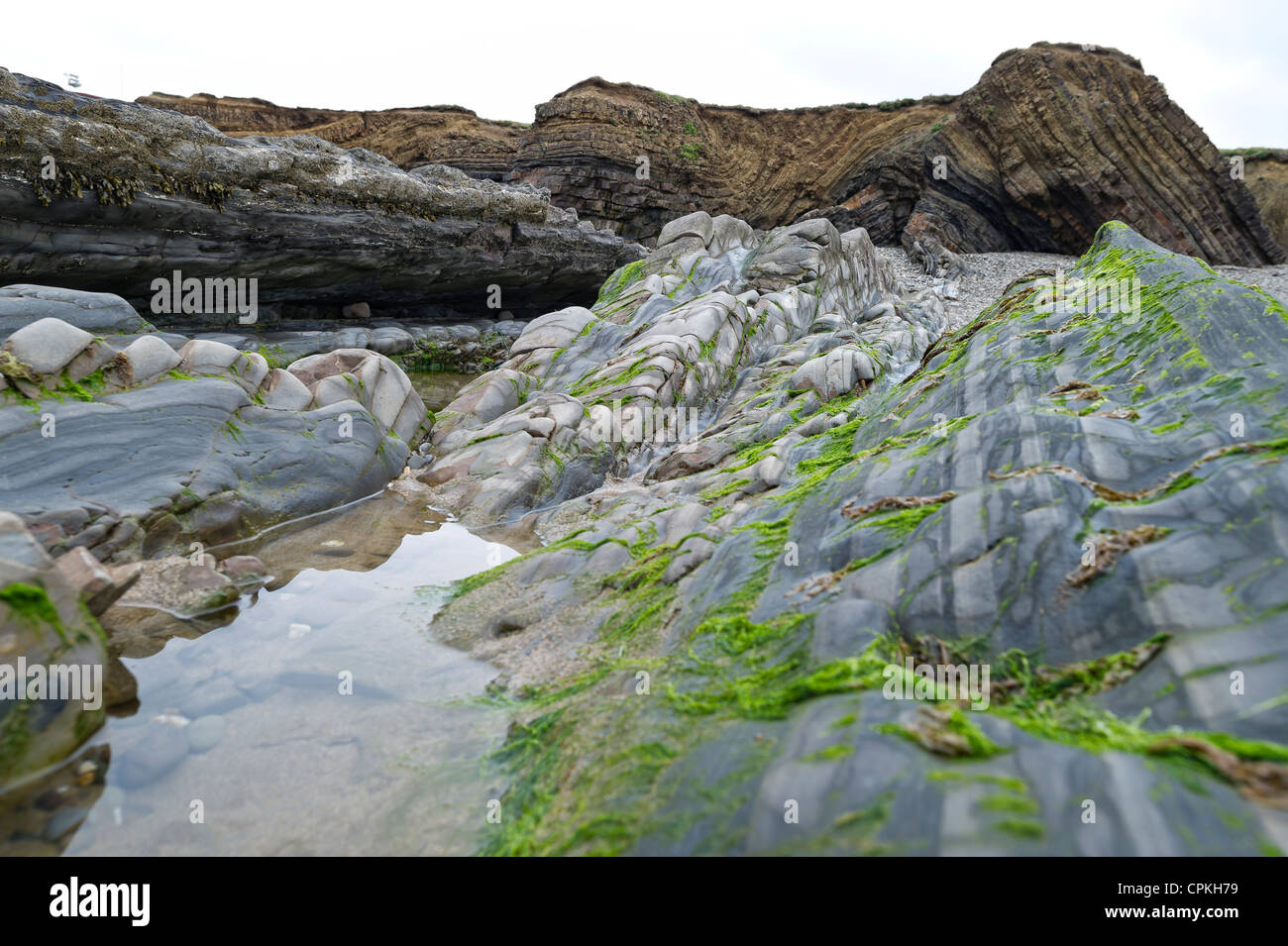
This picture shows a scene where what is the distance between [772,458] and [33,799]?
22.6 feet

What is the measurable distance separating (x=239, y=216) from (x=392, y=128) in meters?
30.6

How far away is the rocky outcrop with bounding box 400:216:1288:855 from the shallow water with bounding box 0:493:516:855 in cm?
37

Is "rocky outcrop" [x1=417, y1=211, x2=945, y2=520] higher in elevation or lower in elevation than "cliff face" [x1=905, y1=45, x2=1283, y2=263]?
lower

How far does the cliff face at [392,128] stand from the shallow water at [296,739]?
1521 inches

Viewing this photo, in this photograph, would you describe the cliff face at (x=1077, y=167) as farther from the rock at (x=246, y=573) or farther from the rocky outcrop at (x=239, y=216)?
the rock at (x=246, y=573)

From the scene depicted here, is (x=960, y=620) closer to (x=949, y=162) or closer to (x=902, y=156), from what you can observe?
(x=949, y=162)

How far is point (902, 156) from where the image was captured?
3469cm

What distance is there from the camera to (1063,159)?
28.4 m

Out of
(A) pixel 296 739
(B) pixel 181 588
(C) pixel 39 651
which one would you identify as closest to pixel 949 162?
(B) pixel 181 588

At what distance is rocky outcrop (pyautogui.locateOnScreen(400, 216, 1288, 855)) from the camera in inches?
106

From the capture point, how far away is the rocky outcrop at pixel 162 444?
6652mm

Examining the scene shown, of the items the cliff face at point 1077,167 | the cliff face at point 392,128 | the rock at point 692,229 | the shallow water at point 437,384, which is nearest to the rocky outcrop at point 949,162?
the cliff face at point 1077,167

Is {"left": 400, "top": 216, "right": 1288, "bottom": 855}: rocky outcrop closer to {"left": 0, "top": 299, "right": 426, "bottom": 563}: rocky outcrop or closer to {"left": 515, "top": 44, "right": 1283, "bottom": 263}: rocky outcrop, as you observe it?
{"left": 0, "top": 299, "right": 426, "bottom": 563}: rocky outcrop

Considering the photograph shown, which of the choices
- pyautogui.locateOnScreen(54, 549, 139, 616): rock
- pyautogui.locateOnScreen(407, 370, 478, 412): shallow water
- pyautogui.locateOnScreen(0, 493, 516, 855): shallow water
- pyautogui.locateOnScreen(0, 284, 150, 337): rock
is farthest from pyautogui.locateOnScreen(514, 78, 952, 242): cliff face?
pyautogui.locateOnScreen(54, 549, 139, 616): rock
